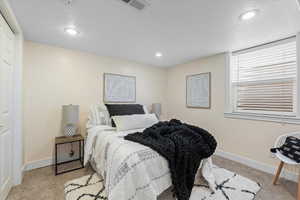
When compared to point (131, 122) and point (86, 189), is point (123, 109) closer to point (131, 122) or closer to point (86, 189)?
point (131, 122)

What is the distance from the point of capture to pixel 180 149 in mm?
1516

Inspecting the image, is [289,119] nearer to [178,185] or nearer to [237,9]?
[237,9]

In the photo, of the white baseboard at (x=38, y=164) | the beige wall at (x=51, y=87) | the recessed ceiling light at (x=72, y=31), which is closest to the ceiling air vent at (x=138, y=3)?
the recessed ceiling light at (x=72, y=31)

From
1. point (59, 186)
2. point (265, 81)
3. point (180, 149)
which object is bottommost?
point (59, 186)

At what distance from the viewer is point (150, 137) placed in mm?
1708

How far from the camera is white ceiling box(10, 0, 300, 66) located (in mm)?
1409

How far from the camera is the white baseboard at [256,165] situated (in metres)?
2.02

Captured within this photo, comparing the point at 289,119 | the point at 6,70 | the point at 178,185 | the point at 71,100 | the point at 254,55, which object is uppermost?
the point at 254,55

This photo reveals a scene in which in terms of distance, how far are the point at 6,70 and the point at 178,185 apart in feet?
7.64

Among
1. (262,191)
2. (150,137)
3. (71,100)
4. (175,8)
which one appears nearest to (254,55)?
(175,8)

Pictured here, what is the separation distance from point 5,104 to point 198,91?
10.7ft

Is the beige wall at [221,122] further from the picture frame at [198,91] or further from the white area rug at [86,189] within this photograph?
the white area rug at [86,189]

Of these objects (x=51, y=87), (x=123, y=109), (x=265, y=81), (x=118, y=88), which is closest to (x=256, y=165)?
(x=265, y=81)

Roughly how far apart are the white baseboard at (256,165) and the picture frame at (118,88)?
229 centimetres
